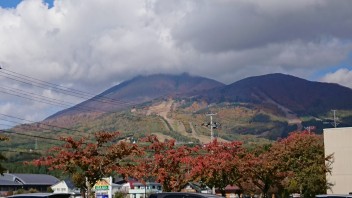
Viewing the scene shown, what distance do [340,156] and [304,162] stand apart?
14.0ft

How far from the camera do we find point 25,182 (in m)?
100

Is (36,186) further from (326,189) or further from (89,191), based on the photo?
(89,191)

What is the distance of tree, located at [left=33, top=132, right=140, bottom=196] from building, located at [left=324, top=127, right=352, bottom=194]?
62.7 feet

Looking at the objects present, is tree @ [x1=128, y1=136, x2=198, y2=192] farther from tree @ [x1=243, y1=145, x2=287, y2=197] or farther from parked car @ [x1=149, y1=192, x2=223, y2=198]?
parked car @ [x1=149, y1=192, x2=223, y2=198]

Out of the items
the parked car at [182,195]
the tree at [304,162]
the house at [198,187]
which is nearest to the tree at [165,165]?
the house at [198,187]

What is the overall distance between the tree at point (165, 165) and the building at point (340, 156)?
44.3 ft

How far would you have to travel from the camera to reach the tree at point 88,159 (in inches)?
1097

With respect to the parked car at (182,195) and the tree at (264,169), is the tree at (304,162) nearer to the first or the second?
the tree at (264,169)

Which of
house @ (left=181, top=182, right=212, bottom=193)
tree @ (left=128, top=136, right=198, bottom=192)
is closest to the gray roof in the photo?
house @ (left=181, top=182, right=212, bottom=193)

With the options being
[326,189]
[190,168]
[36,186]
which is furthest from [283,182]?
[36,186]

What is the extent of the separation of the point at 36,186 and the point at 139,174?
75233mm

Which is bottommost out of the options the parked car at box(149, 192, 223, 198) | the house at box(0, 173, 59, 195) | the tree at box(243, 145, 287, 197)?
the house at box(0, 173, 59, 195)

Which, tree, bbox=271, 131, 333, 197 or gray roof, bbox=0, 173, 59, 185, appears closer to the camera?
tree, bbox=271, 131, 333, 197

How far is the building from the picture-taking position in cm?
4109
